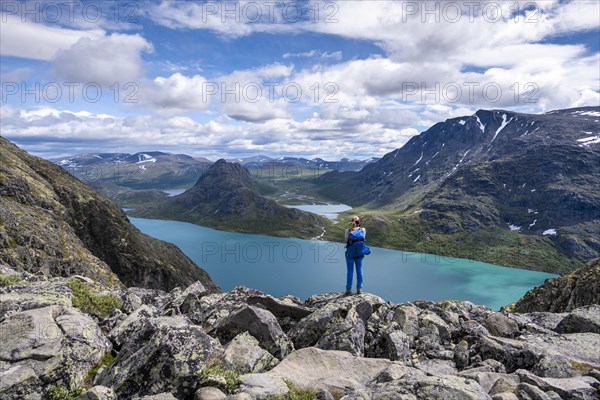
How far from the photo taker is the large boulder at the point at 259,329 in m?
17.3

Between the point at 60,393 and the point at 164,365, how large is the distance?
3.68 meters

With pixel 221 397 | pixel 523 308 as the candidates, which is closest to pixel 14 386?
pixel 221 397

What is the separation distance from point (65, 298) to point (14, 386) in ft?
33.7

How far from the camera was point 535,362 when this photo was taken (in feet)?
56.7

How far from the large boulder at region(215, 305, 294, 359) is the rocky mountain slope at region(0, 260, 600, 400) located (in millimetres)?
56

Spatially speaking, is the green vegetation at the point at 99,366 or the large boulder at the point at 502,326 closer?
the green vegetation at the point at 99,366

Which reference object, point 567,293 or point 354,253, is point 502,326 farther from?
point 567,293

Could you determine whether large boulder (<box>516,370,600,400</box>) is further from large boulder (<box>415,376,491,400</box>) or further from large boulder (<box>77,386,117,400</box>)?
large boulder (<box>77,386,117,400</box>)

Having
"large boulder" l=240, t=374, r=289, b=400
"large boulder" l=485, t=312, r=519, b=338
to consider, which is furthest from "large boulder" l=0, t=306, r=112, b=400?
"large boulder" l=485, t=312, r=519, b=338

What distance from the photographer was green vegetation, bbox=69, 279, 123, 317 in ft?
76.8

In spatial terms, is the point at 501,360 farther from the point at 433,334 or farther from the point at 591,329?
the point at 591,329

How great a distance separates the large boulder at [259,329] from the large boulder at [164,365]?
3.29 metres

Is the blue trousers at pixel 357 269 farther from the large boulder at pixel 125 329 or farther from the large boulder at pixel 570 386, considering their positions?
the large boulder at pixel 125 329

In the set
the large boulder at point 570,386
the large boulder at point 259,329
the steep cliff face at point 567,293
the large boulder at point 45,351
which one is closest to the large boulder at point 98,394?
the large boulder at point 45,351
